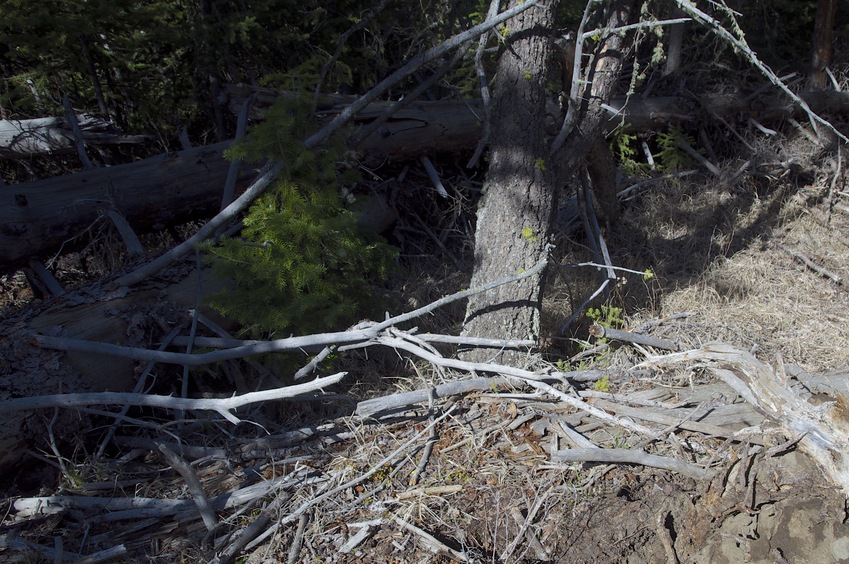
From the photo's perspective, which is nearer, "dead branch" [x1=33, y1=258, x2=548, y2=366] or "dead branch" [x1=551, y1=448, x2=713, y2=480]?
"dead branch" [x1=551, y1=448, x2=713, y2=480]

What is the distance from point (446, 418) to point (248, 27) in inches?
174

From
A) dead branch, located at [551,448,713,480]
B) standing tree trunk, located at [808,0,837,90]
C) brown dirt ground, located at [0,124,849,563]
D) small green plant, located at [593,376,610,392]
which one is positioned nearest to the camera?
brown dirt ground, located at [0,124,849,563]

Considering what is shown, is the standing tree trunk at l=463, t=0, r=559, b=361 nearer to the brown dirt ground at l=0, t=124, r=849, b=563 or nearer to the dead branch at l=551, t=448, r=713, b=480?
the brown dirt ground at l=0, t=124, r=849, b=563

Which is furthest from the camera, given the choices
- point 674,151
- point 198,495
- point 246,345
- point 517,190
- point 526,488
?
point 674,151

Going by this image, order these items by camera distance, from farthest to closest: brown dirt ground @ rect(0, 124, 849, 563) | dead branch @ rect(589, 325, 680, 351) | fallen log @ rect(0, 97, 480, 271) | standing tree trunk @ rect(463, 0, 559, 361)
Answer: fallen log @ rect(0, 97, 480, 271) → dead branch @ rect(589, 325, 680, 351) → standing tree trunk @ rect(463, 0, 559, 361) → brown dirt ground @ rect(0, 124, 849, 563)

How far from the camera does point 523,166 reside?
407 cm

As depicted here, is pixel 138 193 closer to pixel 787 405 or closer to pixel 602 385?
pixel 602 385

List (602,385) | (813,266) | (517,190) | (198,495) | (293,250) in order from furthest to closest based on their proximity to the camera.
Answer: (813,266), (293,250), (517,190), (602,385), (198,495)

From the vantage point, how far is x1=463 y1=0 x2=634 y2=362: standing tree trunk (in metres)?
3.95

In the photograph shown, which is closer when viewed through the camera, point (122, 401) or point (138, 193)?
point (122, 401)

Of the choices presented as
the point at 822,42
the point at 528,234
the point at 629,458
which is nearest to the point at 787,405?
the point at 629,458

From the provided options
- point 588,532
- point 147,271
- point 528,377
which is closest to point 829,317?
point 528,377

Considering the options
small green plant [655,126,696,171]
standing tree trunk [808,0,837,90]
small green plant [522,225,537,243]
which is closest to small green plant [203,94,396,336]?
small green plant [522,225,537,243]

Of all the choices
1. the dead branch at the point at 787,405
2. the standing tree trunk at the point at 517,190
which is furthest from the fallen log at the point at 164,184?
the dead branch at the point at 787,405
